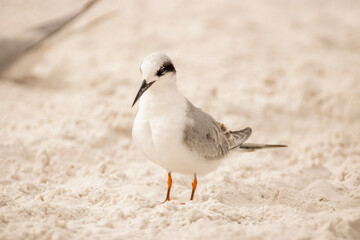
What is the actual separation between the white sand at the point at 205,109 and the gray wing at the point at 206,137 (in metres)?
0.27

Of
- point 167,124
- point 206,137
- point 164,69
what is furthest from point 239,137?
point 164,69

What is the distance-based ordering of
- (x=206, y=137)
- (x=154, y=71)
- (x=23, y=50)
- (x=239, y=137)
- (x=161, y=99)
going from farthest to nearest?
(x=23, y=50)
(x=239, y=137)
(x=206, y=137)
(x=161, y=99)
(x=154, y=71)

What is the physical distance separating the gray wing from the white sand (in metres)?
0.27

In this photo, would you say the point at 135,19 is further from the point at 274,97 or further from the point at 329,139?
the point at 329,139

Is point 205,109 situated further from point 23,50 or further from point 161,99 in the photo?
point 23,50

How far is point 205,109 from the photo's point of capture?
4730 millimetres

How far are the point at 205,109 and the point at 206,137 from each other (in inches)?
64.2

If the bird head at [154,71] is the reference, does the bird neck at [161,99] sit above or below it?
below

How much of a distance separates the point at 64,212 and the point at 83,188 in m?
0.63

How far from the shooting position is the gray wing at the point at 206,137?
2.97 meters

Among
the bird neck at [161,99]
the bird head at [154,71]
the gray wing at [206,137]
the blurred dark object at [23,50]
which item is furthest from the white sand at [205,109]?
the bird head at [154,71]

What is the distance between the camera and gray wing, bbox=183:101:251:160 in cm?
297

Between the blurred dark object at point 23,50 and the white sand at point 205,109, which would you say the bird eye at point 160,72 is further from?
the blurred dark object at point 23,50

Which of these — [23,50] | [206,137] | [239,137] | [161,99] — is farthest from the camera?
[23,50]
